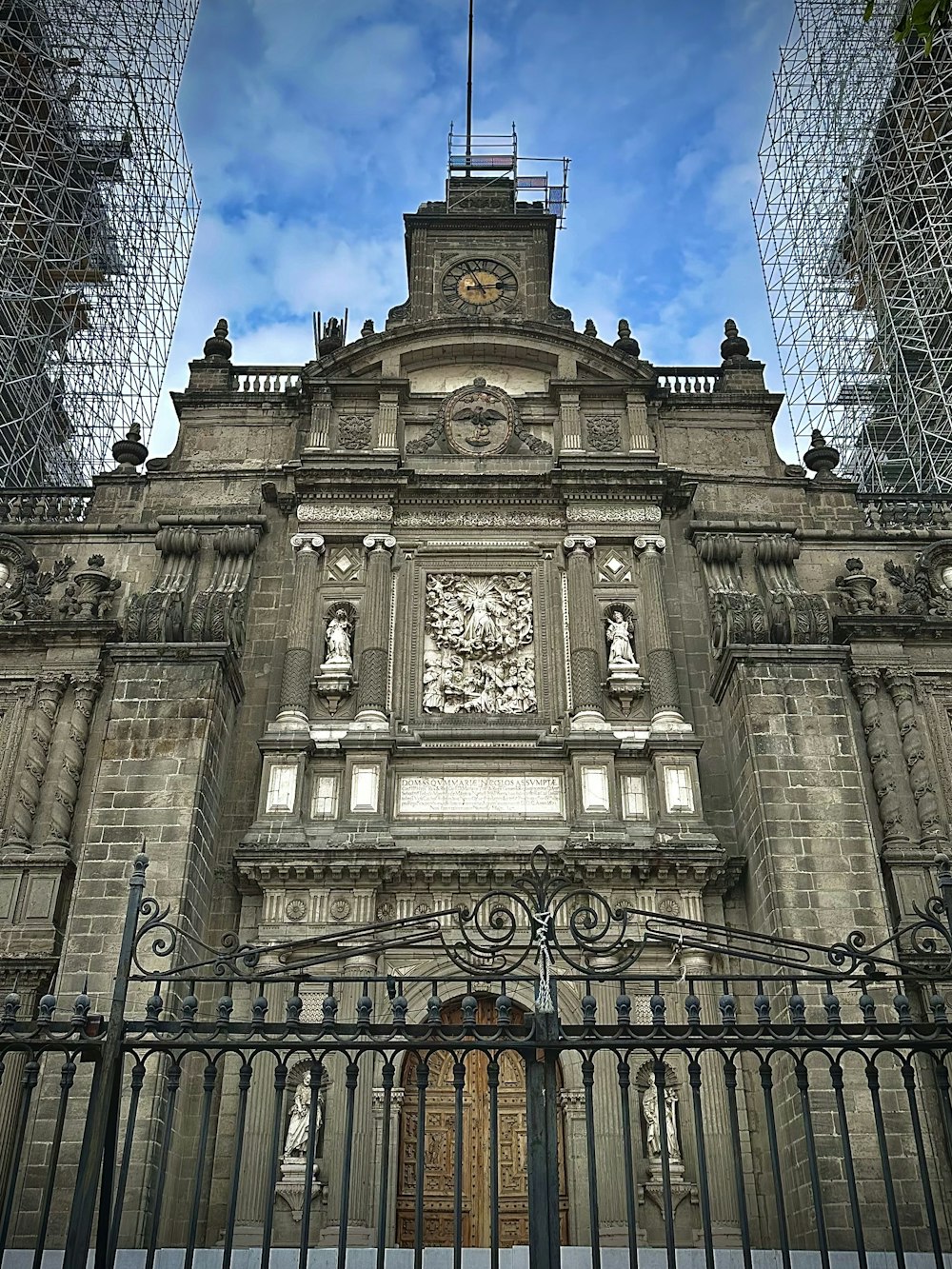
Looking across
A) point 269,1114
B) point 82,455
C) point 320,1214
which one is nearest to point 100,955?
point 269,1114

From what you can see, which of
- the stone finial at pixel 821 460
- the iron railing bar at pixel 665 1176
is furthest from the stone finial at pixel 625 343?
the iron railing bar at pixel 665 1176

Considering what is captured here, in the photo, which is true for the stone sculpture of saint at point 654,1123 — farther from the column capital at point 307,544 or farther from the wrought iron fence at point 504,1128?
the column capital at point 307,544

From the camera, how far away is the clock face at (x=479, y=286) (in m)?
19.1

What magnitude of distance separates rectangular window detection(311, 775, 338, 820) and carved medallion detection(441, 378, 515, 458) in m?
5.49

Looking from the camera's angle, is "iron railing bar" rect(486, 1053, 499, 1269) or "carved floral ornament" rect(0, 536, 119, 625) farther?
"carved floral ornament" rect(0, 536, 119, 625)

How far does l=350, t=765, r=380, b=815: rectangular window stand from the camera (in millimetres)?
13992

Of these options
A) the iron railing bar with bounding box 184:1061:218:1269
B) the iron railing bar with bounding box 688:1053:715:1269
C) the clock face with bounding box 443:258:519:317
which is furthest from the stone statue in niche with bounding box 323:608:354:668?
the iron railing bar with bounding box 688:1053:715:1269

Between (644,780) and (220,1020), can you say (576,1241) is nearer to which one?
(644,780)

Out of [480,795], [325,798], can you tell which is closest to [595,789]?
[480,795]

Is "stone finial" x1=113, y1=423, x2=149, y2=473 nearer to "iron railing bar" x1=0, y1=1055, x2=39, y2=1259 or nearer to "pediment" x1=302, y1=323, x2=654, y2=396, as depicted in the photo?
"pediment" x1=302, y1=323, x2=654, y2=396

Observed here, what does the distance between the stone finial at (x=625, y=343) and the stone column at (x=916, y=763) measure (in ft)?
21.6

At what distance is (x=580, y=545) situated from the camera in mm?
16031

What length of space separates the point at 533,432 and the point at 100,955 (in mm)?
9722

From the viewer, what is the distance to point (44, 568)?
52.9ft
